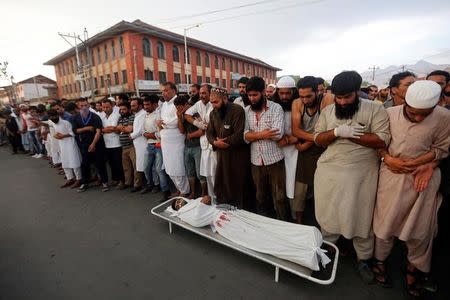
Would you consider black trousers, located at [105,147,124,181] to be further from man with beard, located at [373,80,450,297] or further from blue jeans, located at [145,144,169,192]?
man with beard, located at [373,80,450,297]

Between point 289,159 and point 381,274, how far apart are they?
153cm

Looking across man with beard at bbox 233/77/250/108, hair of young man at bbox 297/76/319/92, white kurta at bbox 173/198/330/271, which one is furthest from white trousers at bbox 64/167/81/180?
hair of young man at bbox 297/76/319/92

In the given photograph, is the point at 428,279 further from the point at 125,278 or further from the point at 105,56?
the point at 105,56

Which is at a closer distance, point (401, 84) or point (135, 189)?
point (401, 84)

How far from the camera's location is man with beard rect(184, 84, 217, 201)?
387cm

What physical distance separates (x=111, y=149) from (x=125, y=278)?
10.9 feet

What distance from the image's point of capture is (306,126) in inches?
117

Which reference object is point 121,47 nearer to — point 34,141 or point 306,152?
point 34,141

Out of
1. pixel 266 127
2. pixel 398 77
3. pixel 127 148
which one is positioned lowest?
pixel 127 148

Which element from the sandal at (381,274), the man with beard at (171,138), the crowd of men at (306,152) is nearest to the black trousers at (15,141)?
the crowd of men at (306,152)

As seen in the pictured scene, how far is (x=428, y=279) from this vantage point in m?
2.24

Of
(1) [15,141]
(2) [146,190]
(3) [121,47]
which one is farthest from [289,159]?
(3) [121,47]

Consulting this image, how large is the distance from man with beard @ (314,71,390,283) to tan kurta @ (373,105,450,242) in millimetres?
106

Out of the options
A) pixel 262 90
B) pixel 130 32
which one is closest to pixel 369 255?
pixel 262 90
